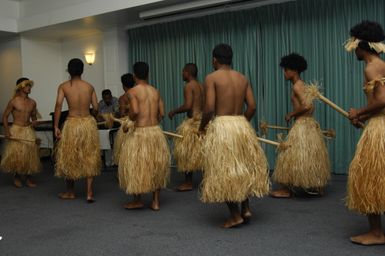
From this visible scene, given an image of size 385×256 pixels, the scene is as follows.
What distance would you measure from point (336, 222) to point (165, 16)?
422 centimetres

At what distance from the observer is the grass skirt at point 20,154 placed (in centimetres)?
492

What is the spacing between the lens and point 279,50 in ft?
17.9

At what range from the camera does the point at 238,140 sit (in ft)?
9.85

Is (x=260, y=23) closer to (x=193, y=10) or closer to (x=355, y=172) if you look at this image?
(x=193, y=10)

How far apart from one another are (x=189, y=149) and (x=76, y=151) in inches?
44.1

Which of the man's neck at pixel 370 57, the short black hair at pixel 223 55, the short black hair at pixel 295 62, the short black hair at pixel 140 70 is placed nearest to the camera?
the man's neck at pixel 370 57

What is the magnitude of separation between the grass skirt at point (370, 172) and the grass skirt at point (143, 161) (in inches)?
63.3

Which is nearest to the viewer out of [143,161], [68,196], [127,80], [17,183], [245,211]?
[245,211]

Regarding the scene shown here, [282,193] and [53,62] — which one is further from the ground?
[53,62]

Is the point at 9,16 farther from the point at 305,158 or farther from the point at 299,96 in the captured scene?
the point at 305,158

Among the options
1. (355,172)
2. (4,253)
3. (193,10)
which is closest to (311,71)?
(193,10)

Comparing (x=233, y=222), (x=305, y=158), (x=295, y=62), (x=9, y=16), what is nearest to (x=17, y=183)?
(x=233, y=222)

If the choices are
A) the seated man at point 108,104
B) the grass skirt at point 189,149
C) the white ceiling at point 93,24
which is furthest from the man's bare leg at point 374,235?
the seated man at point 108,104

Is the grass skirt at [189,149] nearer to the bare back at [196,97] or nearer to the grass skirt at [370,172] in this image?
the bare back at [196,97]
